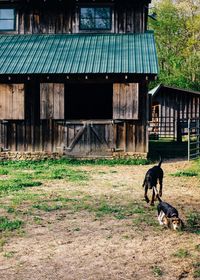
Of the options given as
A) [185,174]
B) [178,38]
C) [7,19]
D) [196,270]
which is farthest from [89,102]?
[178,38]

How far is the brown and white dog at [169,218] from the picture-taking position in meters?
6.93

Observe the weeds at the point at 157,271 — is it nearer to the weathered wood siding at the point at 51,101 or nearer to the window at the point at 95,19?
the weathered wood siding at the point at 51,101

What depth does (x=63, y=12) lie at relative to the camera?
18281 millimetres

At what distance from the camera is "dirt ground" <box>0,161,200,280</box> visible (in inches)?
205

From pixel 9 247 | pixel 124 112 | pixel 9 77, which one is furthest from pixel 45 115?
pixel 9 247

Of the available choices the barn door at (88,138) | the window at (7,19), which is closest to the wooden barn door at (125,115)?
the barn door at (88,138)

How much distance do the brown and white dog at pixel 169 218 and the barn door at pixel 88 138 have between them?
8772 millimetres

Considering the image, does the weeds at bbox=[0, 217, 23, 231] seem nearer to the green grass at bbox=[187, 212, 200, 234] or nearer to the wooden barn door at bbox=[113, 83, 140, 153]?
the green grass at bbox=[187, 212, 200, 234]

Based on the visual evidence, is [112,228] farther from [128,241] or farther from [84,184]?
[84,184]

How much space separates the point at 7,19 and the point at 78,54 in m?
4.47

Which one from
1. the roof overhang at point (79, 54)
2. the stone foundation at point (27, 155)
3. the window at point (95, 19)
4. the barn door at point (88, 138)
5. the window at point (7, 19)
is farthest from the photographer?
the window at point (7, 19)

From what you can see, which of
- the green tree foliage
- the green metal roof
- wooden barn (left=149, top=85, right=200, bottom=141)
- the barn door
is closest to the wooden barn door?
the barn door

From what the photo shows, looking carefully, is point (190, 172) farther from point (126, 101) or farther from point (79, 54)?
point (79, 54)

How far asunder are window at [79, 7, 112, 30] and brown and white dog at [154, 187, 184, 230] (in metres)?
12.8
